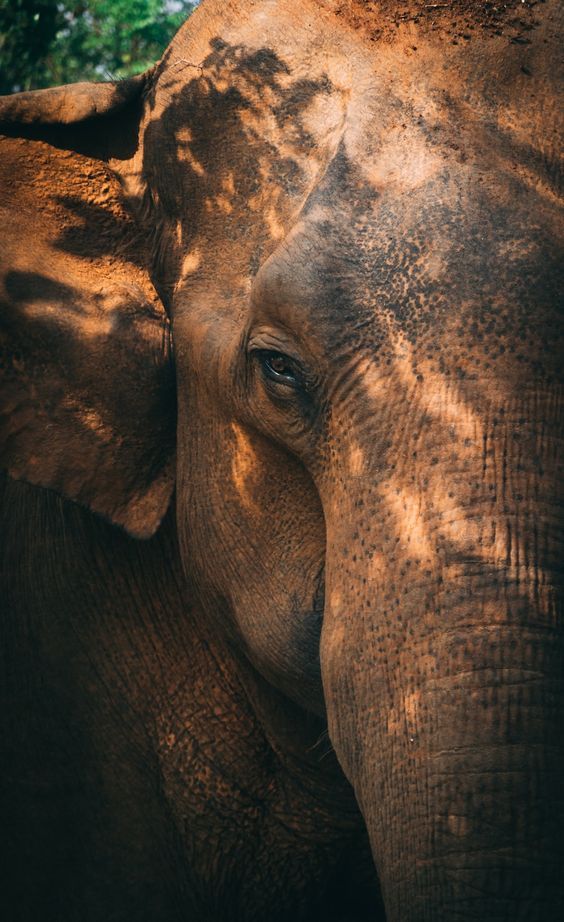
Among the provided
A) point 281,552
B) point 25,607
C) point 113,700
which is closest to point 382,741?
point 281,552

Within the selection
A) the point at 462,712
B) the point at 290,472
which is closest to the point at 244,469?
the point at 290,472

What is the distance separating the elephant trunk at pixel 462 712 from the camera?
5.77 ft

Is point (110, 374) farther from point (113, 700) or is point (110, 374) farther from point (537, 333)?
point (537, 333)

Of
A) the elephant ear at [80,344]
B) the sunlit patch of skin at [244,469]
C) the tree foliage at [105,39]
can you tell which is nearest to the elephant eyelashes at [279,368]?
the sunlit patch of skin at [244,469]

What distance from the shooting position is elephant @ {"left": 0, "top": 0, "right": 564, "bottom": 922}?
185 cm

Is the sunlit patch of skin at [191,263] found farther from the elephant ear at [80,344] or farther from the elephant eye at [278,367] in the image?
the elephant eye at [278,367]

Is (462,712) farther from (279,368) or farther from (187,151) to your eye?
(187,151)

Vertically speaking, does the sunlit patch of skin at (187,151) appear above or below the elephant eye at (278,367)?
above

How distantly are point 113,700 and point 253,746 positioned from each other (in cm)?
43

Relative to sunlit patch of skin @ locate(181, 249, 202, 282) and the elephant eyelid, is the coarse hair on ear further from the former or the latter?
the elephant eyelid

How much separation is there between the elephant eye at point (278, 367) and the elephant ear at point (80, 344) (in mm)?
561

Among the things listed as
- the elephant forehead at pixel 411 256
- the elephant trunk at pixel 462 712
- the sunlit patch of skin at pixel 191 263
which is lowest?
the elephant trunk at pixel 462 712

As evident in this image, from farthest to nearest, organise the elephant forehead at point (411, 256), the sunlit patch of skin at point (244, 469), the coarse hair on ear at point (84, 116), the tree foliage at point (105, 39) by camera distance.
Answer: the tree foliage at point (105, 39), the coarse hair on ear at point (84, 116), the sunlit patch of skin at point (244, 469), the elephant forehead at point (411, 256)

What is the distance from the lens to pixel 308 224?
2143 mm
